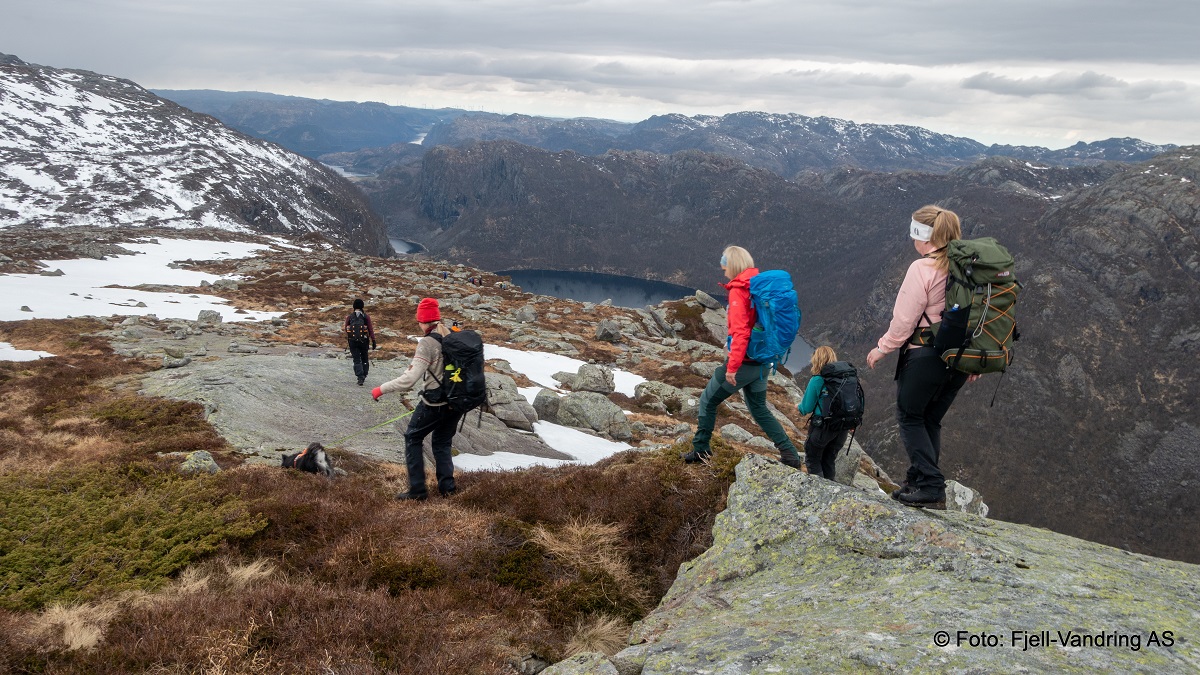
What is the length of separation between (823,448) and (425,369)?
6.78m

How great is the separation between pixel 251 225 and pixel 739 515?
7404 inches

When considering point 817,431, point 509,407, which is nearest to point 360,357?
point 509,407

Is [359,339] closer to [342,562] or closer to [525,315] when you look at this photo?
[342,562]

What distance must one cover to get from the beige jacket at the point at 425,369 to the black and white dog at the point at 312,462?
293 centimetres

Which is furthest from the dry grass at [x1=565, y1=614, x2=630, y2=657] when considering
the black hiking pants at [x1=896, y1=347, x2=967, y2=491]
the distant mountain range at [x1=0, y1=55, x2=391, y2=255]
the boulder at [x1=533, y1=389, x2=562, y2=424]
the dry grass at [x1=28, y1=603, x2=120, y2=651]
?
the distant mountain range at [x1=0, y1=55, x2=391, y2=255]

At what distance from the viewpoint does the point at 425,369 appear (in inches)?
379

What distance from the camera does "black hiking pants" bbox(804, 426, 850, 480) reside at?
9.40 metres

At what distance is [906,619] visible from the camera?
14.9ft

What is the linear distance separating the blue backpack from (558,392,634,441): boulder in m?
12.1

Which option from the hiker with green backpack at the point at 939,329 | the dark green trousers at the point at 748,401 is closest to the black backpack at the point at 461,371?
the dark green trousers at the point at 748,401

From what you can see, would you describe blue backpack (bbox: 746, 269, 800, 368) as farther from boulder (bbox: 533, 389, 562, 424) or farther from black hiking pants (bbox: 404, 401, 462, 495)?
boulder (bbox: 533, 389, 562, 424)

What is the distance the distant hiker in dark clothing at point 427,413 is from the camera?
960cm

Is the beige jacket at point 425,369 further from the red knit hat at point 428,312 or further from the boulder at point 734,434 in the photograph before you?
the boulder at point 734,434

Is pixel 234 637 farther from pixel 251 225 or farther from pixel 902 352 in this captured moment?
pixel 251 225
